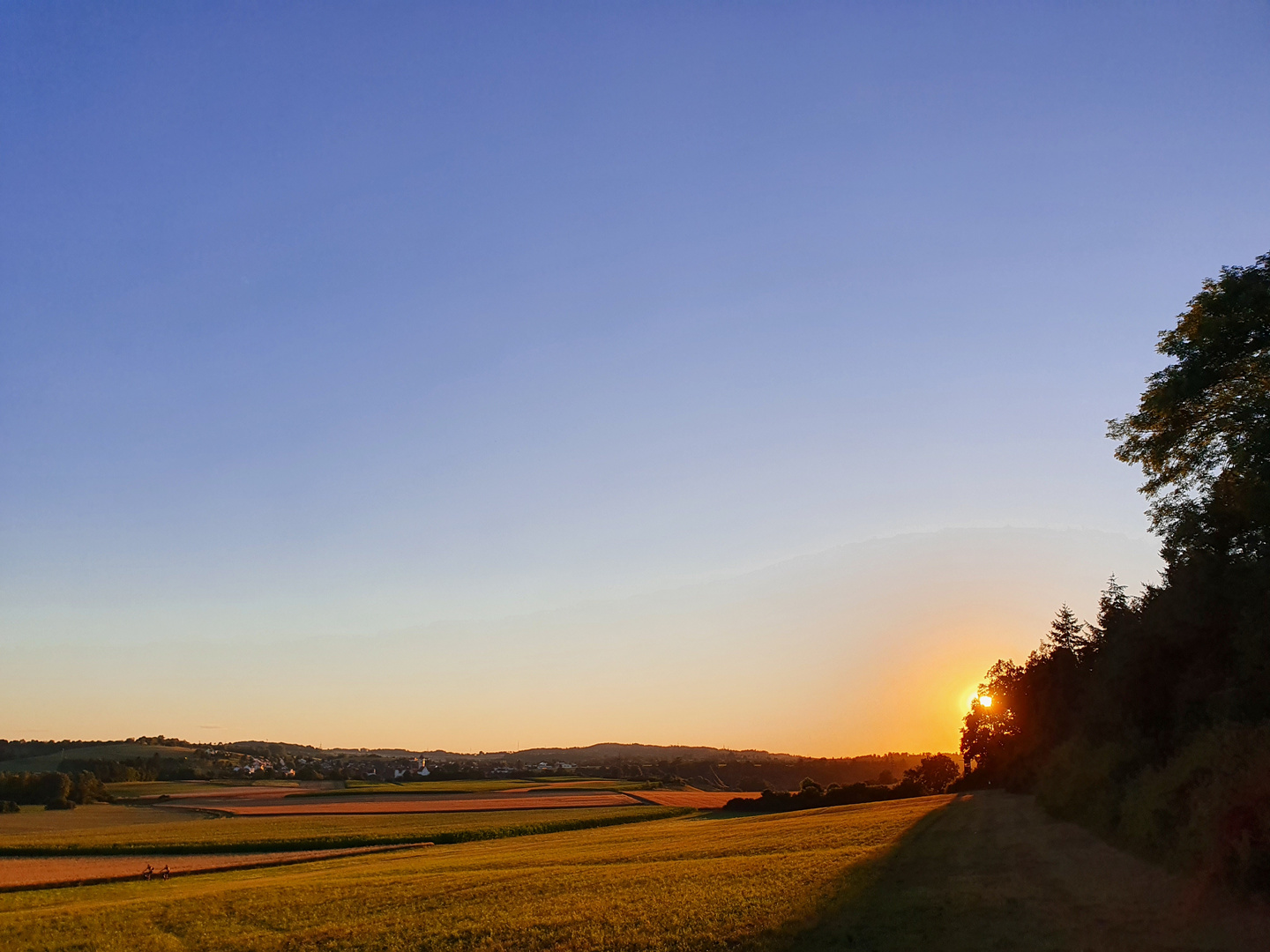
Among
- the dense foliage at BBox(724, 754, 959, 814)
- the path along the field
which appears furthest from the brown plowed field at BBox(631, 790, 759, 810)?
the path along the field

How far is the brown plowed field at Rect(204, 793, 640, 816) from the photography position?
95250 mm

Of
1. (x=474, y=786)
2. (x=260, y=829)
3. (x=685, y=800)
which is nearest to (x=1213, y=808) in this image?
(x=260, y=829)

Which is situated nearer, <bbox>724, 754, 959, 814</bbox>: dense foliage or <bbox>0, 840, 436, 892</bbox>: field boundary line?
<bbox>0, 840, 436, 892</bbox>: field boundary line

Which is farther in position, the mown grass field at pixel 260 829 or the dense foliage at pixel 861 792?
the dense foliage at pixel 861 792

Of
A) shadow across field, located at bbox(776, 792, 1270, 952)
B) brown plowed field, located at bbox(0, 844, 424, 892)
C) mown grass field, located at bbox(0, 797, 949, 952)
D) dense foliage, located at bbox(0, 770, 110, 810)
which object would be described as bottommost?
dense foliage, located at bbox(0, 770, 110, 810)

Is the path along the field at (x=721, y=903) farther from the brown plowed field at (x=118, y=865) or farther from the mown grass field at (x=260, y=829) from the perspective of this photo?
the mown grass field at (x=260, y=829)

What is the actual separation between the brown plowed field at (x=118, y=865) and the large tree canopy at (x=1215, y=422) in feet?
174

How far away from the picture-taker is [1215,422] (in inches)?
1253

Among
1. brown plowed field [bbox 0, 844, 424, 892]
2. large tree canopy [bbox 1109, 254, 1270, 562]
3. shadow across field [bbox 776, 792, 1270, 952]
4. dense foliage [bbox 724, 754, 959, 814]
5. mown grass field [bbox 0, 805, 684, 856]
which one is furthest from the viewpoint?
dense foliage [bbox 724, 754, 959, 814]

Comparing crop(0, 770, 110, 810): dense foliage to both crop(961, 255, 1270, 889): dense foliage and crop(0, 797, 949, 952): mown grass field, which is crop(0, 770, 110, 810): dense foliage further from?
crop(961, 255, 1270, 889): dense foliage

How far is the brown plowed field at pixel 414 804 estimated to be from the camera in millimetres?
95250

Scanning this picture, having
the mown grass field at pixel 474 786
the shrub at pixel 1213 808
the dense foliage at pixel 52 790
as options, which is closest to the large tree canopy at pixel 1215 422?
the shrub at pixel 1213 808

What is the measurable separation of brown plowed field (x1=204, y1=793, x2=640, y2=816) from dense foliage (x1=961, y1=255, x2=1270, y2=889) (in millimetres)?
70829

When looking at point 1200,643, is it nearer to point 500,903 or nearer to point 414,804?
point 500,903
